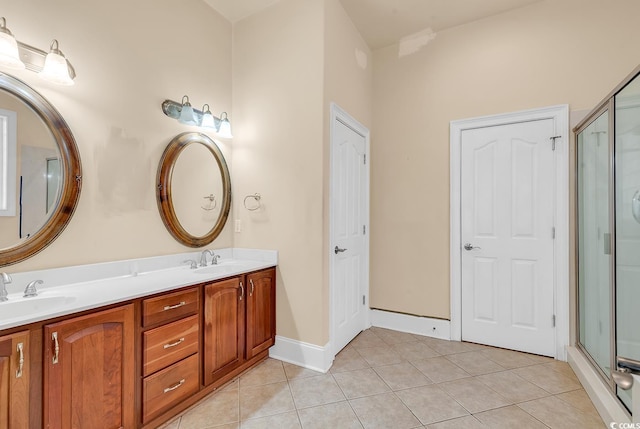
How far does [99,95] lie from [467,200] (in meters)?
3.08

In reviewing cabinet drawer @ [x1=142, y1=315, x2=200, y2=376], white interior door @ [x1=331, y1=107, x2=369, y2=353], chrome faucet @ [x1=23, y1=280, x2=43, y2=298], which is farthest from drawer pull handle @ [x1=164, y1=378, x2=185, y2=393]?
white interior door @ [x1=331, y1=107, x2=369, y2=353]

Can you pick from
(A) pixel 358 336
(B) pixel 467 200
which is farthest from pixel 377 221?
(A) pixel 358 336

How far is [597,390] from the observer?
1.90 meters

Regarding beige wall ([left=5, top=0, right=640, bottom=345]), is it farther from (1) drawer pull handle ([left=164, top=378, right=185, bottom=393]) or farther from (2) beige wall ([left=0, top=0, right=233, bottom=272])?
(1) drawer pull handle ([left=164, top=378, right=185, bottom=393])

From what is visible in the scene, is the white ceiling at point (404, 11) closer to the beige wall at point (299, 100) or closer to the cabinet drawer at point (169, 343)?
the beige wall at point (299, 100)

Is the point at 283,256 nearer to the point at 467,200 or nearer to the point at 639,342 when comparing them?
the point at 467,200

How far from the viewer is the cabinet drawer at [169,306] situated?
160 centimetres

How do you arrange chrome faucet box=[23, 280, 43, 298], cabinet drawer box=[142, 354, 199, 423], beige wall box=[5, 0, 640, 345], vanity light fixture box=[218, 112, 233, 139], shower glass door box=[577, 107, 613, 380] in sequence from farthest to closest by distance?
vanity light fixture box=[218, 112, 233, 139], shower glass door box=[577, 107, 613, 380], beige wall box=[5, 0, 640, 345], cabinet drawer box=[142, 354, 199, 423], chrome faucet box=[23, 280, 43, 298]

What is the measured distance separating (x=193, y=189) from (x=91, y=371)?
143 cm

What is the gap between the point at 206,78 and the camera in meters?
2.58

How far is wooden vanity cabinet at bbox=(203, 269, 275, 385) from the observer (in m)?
1.95

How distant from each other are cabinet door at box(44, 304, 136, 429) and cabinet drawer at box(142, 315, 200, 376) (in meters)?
0.09

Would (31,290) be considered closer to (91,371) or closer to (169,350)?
(91,371)

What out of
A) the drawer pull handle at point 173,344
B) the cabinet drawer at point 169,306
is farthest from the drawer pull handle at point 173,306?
the drawer pull handle at point 173,344
